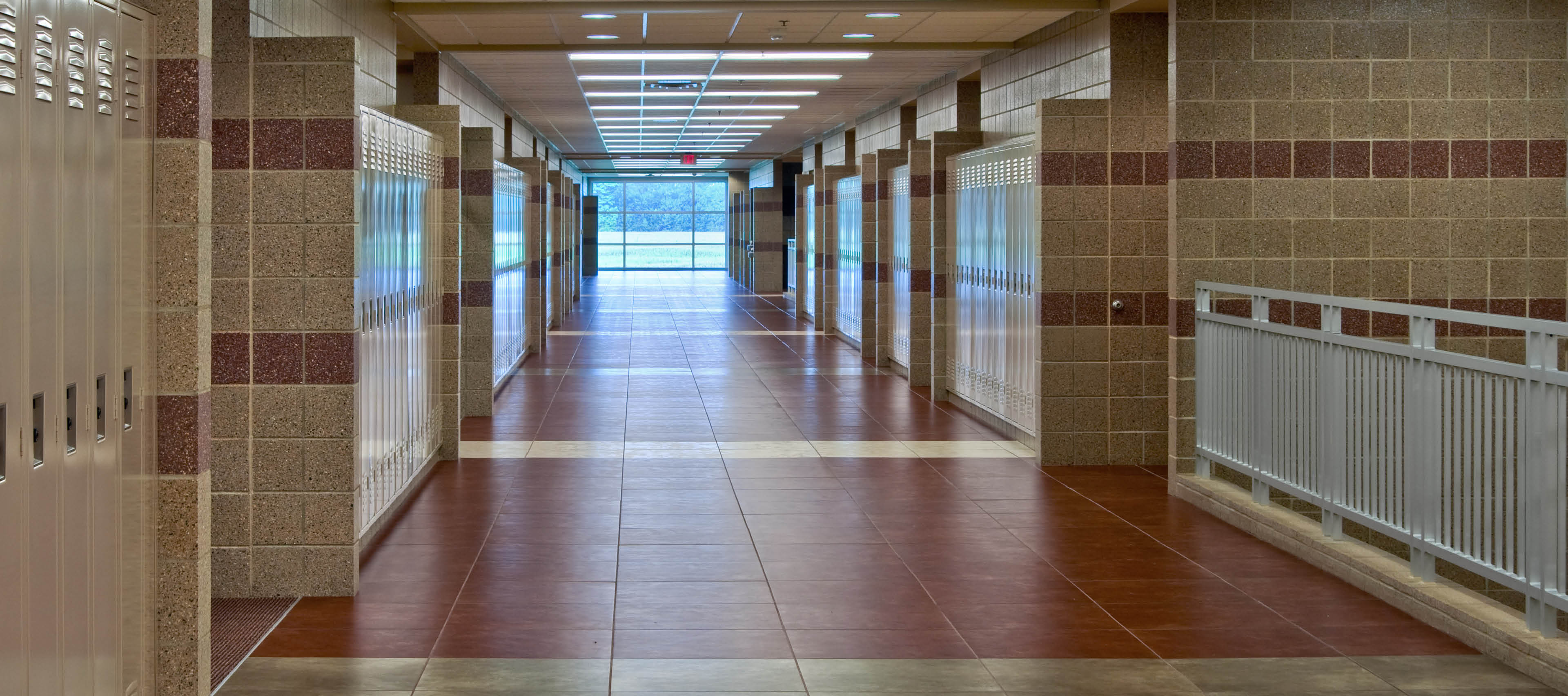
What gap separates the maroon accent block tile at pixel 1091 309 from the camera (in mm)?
8906

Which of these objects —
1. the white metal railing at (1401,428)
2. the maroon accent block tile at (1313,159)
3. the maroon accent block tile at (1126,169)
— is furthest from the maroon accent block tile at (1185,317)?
the maroon accent block tile at (1126,169)

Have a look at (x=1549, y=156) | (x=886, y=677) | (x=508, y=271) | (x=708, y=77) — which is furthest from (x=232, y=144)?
(x=708, y=77)

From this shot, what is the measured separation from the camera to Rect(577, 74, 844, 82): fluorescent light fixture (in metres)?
13.8

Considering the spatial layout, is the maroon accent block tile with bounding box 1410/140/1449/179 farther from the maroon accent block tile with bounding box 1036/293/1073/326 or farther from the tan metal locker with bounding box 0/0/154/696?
the tan metal locker with bounding box 0/0/154/696

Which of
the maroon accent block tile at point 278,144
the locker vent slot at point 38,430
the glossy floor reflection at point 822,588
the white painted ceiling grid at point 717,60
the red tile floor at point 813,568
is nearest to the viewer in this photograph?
the locker vent slot at point 38,430

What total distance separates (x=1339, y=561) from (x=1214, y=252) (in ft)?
7.69

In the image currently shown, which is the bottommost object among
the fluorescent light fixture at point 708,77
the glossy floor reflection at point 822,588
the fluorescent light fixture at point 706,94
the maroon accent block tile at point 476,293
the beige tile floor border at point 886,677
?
the beige tile floor border at point 886,677

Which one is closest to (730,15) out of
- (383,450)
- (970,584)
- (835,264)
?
(383,450)

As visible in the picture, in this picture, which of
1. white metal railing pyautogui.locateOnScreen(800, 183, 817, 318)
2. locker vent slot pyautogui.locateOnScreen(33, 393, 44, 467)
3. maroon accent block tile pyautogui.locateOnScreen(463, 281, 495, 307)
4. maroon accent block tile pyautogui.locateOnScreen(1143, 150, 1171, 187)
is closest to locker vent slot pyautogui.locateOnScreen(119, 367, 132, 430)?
locker vent slot pyautogui.locateOnScreen(33, 393, 44, 467)

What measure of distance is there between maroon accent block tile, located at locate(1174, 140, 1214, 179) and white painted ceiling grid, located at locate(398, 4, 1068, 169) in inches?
73.0

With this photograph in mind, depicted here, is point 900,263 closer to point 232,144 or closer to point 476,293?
point 476,293

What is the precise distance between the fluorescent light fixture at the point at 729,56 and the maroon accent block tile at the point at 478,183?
166 centimetres

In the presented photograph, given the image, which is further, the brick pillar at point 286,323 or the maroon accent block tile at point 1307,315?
the maroon accent block tile at point 1307,315

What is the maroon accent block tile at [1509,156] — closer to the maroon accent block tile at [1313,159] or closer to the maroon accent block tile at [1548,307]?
the maroon accent block tile at [1548,307]
